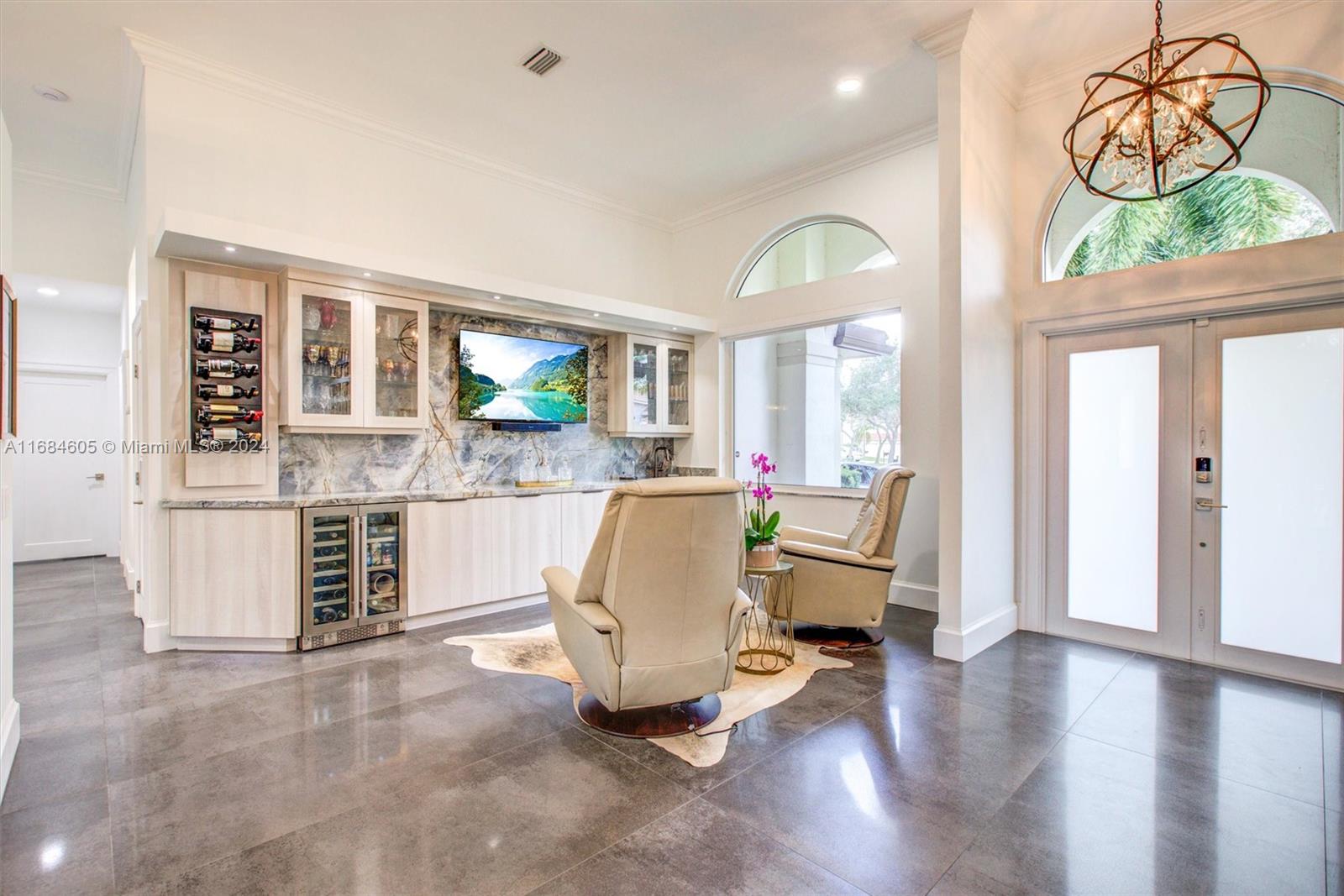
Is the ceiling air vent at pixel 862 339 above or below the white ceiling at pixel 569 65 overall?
below

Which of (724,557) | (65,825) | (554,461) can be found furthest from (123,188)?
(724,557)

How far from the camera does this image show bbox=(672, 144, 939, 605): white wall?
4891 mm

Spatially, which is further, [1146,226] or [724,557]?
[1146,226]

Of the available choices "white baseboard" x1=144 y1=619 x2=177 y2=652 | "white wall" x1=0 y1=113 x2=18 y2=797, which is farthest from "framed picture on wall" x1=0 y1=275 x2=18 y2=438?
"white baseboard" x1=144 y1=619 x2=177 y2=652

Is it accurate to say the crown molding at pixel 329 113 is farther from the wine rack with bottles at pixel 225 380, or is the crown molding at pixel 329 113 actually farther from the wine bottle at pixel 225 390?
the wine bottle at pixel 225 390

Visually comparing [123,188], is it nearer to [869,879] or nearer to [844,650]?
[844,650]

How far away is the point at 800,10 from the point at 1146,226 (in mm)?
2530

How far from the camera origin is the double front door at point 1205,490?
11.1 ft

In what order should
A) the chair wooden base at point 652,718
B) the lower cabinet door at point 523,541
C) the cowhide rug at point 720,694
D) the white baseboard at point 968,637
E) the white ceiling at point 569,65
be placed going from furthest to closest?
the lower cabinet door at point 523,541
the white baseboard at point 968,637
the white ceiling at point 569,65
the chair wooden base at point 652,718
the cowhide rug at point 720,694

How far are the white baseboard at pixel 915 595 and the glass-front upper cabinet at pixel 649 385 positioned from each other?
8.59ft

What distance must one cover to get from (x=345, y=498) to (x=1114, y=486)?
505 centimetres

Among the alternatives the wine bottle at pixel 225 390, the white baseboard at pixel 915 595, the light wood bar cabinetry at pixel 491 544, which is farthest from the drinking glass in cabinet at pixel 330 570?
the white baseboard at pixel 915 595

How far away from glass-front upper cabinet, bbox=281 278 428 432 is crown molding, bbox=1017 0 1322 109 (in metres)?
4.63

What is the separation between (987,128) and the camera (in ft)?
13.3
